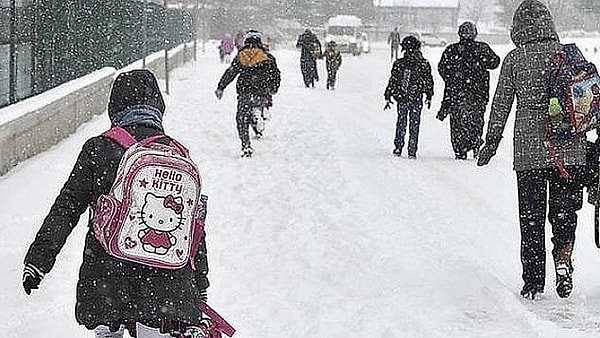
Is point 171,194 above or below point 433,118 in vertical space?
above

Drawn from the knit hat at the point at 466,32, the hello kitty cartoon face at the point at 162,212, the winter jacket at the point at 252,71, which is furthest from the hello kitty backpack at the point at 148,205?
the winter jacket at the point at 252,71

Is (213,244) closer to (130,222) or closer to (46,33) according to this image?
(130,222)

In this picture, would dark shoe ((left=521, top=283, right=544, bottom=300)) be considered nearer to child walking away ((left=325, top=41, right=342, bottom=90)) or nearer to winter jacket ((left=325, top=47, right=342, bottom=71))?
child walking away ((left=325, top=41, right=342, bottom=90))

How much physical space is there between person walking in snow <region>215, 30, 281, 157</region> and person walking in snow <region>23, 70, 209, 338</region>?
996 cm

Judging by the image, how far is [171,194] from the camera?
13.0 feet

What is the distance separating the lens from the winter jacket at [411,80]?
14.2 m

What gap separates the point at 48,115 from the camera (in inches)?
512

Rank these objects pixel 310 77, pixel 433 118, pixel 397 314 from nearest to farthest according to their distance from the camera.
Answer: pixel 397 314, pixel 433 118, pixel 310 77

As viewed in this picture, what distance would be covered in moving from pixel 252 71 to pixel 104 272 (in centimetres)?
1033

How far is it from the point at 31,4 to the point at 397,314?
25.9ft

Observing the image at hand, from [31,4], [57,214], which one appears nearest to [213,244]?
[57,214]

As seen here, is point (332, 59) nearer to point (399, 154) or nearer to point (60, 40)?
point (60, 40)

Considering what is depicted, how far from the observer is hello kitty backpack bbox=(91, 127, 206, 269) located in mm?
3912

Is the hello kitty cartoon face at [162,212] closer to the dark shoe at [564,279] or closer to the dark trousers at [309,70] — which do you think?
the dark shoe at [564,279]
